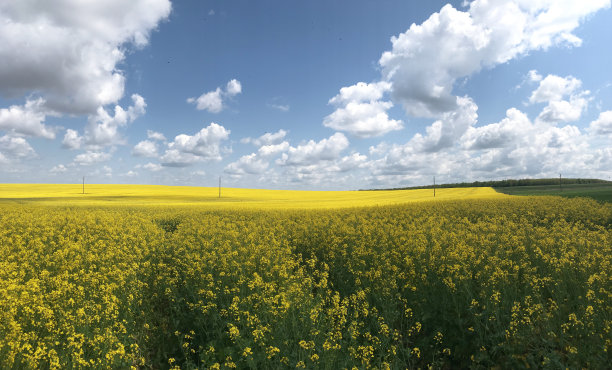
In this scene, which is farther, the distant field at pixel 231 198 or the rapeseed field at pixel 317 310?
the distant field at pixel 231 198

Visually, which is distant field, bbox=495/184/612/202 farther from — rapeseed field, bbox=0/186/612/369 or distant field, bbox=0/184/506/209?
rapeseed field, bbox=0/186/612/369

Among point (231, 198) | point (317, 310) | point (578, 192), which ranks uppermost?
point (578, 192)

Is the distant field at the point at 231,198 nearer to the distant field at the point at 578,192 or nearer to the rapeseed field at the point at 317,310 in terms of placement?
the distant field at the point at 578,192

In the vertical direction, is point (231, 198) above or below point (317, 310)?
above

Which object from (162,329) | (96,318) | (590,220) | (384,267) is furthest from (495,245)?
(590,220)

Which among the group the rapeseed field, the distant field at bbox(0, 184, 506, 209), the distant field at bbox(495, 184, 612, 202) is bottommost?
the rapeseed field

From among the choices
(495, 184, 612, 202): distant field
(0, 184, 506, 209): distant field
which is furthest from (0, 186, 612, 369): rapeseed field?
(495, 184, 612, 202): distant field

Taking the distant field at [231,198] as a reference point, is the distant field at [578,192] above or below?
above

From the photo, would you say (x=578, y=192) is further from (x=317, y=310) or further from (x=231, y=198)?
(x=317, y=310)

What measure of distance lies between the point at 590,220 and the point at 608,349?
15374mm

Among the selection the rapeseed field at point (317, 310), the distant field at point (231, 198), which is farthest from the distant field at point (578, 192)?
the rapeseed field at point (317, 310)

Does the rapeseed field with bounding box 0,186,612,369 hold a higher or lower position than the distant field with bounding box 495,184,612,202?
lower

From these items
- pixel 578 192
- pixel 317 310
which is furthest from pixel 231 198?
pixel 317 310

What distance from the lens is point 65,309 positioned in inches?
231
